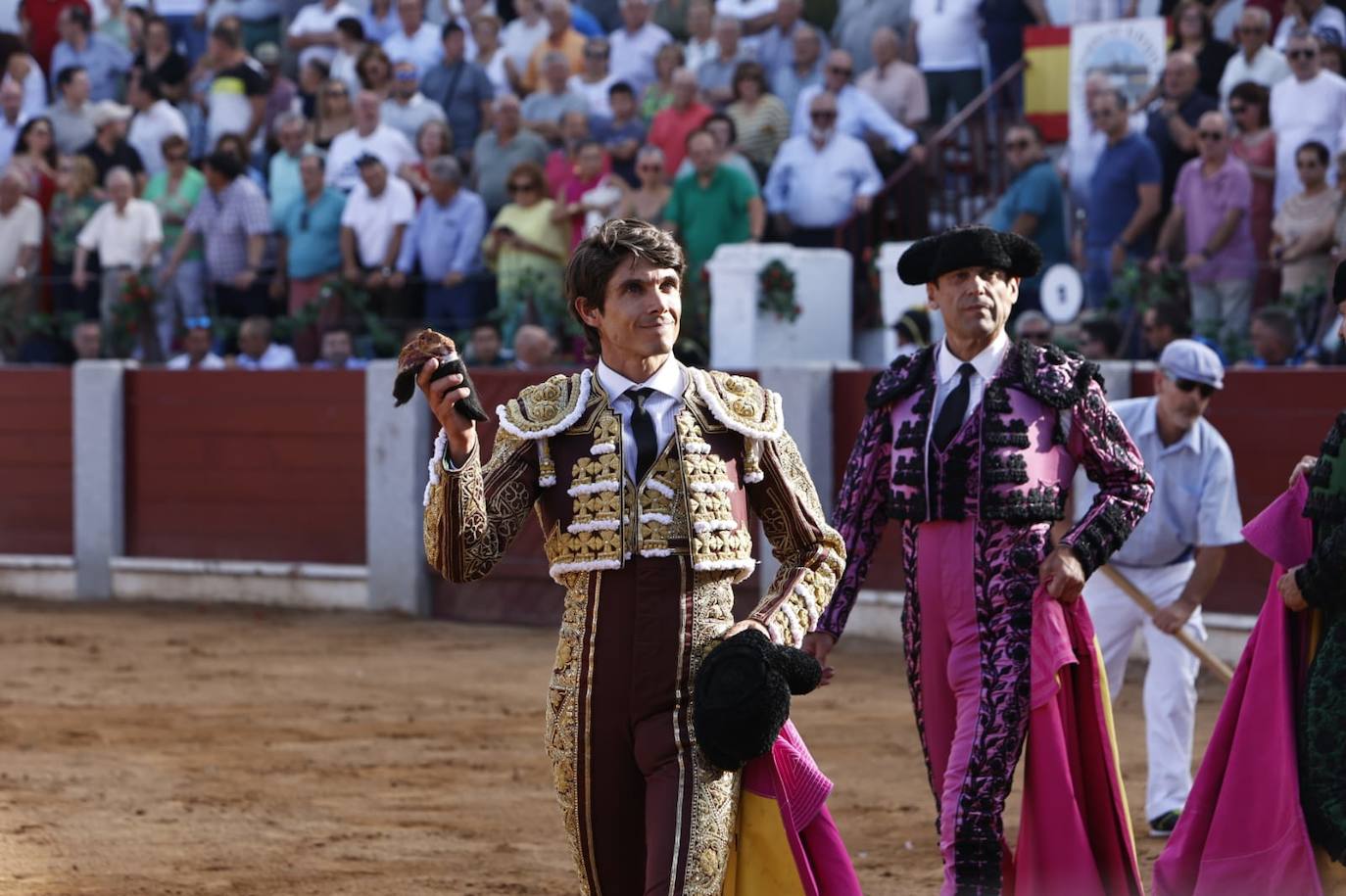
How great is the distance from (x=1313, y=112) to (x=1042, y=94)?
2.18 meters

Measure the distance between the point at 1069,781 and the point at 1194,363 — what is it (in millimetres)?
1997

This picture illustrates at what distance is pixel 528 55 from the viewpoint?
12953 millimetres

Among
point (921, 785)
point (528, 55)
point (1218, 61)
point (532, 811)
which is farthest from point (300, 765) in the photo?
point (528, 55)

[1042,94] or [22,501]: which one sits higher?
[1042,94]

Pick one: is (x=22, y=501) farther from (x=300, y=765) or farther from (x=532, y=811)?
(x=532, y=811)

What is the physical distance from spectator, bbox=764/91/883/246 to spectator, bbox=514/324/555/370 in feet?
5.30

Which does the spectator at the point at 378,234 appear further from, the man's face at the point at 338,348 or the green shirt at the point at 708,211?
the green shirt at the point at 708,211

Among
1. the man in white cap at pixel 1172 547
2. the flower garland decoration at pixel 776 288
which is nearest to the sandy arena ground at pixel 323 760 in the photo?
the man in white cap at pixel 1172 547

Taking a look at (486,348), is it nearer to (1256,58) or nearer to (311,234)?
(311,234)

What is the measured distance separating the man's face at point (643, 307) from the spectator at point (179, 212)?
31.6 feet

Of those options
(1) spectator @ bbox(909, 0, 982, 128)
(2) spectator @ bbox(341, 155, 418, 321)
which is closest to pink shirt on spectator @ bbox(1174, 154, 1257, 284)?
(1) spectator @ bbox(909, 0, 982, 128)

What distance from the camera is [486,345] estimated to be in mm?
10852

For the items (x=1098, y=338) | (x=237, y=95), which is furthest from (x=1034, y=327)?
(x=237, y=95)

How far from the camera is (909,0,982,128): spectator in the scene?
37.8 ft
